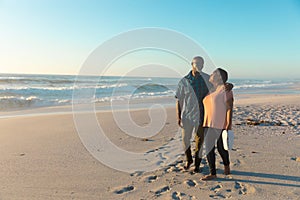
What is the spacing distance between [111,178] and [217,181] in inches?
62.8

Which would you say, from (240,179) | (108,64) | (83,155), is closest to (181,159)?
(240,179)

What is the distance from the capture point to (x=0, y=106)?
550 inches

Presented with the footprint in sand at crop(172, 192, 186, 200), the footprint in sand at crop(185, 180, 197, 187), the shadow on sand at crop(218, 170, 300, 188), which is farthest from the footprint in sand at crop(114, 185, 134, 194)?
the shadow on sand at crop(218, 170, 300, 188)

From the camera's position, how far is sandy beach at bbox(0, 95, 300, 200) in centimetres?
328

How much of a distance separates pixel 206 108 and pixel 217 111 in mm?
180

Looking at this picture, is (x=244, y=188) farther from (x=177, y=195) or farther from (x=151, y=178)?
(x=151, y=178)

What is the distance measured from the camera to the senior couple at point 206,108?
342 cm

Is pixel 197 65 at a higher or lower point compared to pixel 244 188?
higher

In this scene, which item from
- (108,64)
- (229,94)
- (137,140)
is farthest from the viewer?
(137,140)

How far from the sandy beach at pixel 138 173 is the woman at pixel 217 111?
19.6 inches

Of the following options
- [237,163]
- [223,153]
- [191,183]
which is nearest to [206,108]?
[223,153]

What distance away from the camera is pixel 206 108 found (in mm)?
3576

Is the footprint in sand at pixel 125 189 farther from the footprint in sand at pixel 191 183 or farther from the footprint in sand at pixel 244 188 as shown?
the footprint in sand at pixel 244 188

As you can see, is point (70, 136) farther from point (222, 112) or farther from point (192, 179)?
point (222, 112)
